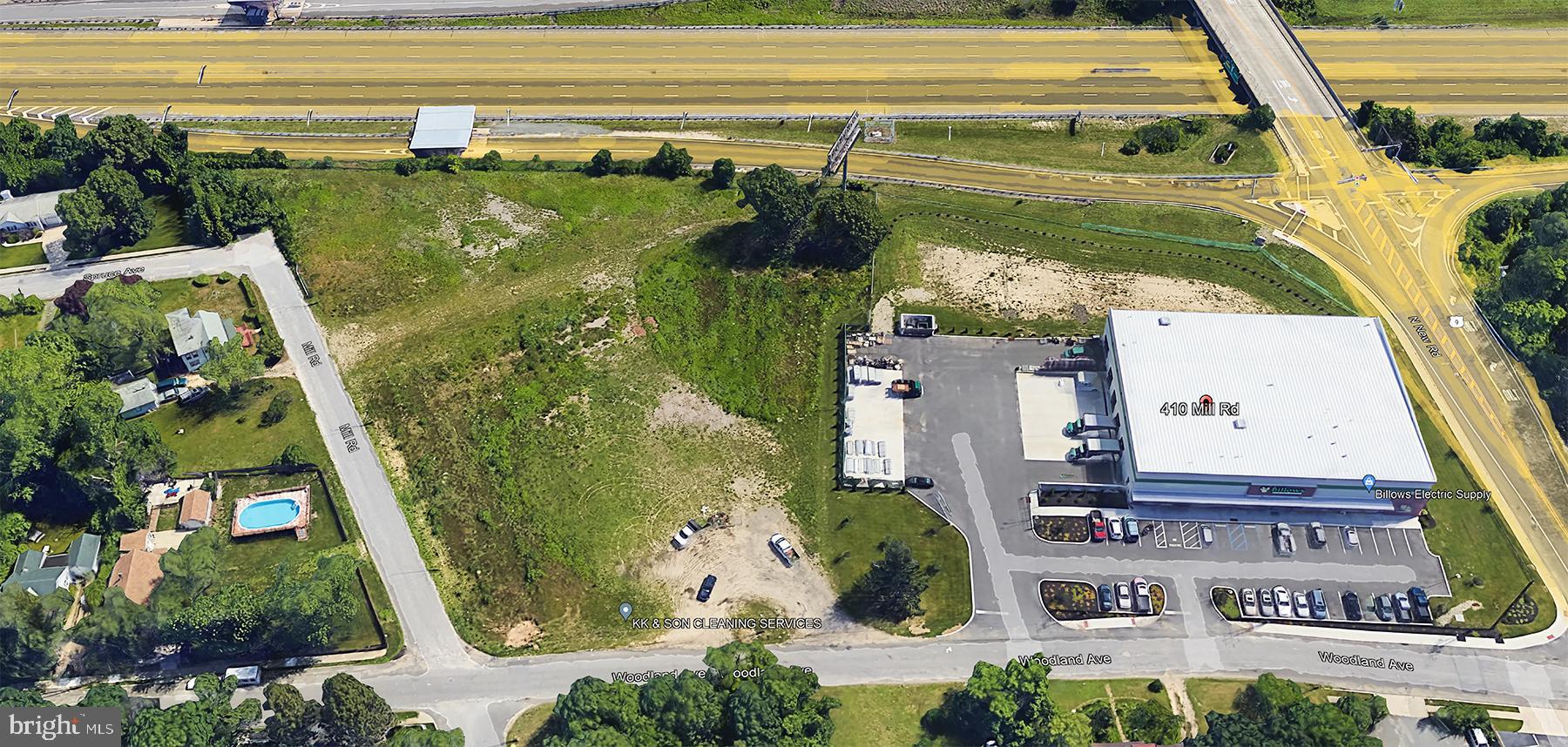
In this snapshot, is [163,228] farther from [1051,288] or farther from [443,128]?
[1051,288]

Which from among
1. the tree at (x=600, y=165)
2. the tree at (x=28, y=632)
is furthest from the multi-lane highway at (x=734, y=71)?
the tree at (x=28, y=632)

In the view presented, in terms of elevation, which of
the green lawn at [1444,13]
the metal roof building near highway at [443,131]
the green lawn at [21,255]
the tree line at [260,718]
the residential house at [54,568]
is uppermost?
the green lawn at [1444,13]

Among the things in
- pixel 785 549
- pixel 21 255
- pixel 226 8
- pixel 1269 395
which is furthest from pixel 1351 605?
pixel 226 8

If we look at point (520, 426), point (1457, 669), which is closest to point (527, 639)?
point (520, 426)

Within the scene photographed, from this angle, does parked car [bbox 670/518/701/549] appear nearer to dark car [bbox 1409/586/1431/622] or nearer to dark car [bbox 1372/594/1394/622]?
dark car [bbox 1372/594/1394/622]

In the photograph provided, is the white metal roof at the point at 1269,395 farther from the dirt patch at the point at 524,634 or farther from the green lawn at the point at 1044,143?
the dirt patch at the point at 524,634

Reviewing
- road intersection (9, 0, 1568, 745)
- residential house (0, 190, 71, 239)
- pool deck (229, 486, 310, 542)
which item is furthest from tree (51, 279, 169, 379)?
residential house (0, 190, 71, 239)
